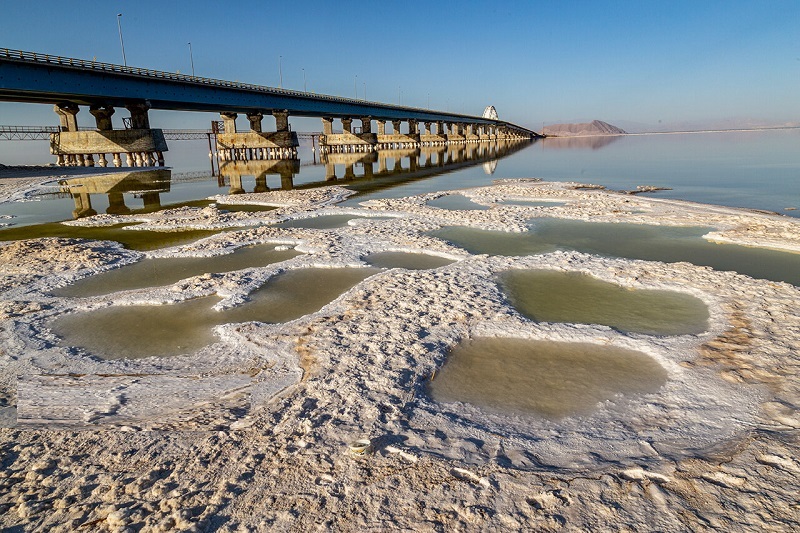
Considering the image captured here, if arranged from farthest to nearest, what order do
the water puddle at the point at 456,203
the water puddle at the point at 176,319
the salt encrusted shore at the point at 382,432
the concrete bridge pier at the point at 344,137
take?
1. the concrete bridge pier at the point at 344,137
2. the water puddle at the point at 456,203
3. the water puddle at the point at 176,319
4. the salt encrusted shore at the point at 382,432

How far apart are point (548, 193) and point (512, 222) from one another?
804 centimetres

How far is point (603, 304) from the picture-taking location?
680cm

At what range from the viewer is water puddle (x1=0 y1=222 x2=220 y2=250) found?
1214 cm

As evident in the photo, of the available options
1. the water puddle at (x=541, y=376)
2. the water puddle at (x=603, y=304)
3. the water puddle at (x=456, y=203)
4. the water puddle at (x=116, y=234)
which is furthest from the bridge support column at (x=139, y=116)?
the water puddle at (x=541, y=376)

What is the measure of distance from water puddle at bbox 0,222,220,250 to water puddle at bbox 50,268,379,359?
5315 mm

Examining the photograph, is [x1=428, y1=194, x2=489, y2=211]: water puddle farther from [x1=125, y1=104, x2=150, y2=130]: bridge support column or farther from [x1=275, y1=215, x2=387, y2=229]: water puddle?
[x1=125, y1=104, x2=150, y2=130]: bridge support column

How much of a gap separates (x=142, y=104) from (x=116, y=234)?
121 ft

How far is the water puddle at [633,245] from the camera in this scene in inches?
349

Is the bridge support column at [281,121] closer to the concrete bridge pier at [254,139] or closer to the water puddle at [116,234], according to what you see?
the concrete bridge pier at [254,139]

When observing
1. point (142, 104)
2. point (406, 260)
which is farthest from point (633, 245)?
point (142, 104)

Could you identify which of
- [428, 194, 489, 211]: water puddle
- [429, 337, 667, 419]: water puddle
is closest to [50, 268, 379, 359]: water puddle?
[429, 337, 667, 419]: water puddle

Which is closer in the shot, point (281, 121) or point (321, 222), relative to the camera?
point (321, 222)

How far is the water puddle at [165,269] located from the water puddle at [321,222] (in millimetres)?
2968

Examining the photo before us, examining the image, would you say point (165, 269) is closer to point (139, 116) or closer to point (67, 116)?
point (139, 116)
